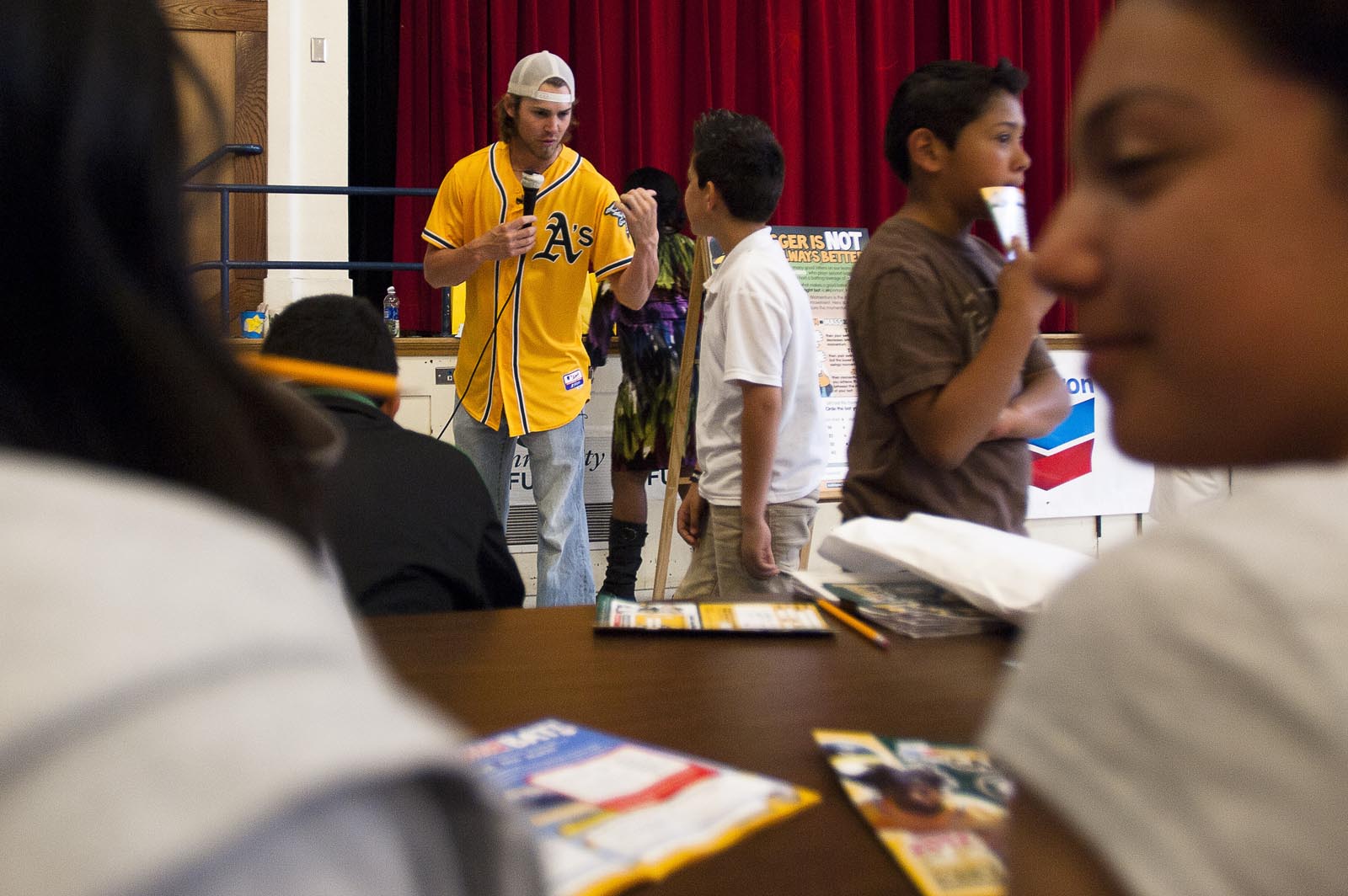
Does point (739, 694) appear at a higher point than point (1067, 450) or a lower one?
lower

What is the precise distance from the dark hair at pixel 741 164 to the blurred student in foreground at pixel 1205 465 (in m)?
1.74

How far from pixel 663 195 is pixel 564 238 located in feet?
1.50

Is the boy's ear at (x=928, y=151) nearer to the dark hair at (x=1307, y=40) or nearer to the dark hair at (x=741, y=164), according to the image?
the dark hair at (x=741, y=164)

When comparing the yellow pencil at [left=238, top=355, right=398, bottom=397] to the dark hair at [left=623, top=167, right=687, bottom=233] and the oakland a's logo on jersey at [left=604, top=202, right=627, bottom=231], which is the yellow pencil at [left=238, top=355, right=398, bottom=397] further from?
the dark hair at [left=623, top=167, right=687, bottom=233]

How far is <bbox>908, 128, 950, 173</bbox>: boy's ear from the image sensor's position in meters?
1.42

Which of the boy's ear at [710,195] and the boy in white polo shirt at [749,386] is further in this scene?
the boy's ear at [710,195]

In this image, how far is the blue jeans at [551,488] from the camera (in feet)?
9.72

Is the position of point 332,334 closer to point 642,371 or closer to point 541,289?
point 541,289

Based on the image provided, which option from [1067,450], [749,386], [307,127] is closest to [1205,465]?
[749,386]

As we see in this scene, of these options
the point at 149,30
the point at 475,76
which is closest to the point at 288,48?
the point at 475,76

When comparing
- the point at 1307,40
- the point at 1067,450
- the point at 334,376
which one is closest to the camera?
the point at 1307,40

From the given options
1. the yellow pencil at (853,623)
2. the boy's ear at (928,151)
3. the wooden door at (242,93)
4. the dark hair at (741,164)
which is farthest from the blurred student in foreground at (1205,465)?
the wooden door at (242,93)

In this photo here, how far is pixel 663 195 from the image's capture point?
329cm

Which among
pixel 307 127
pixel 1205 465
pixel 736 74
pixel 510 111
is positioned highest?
pixel 736 74
